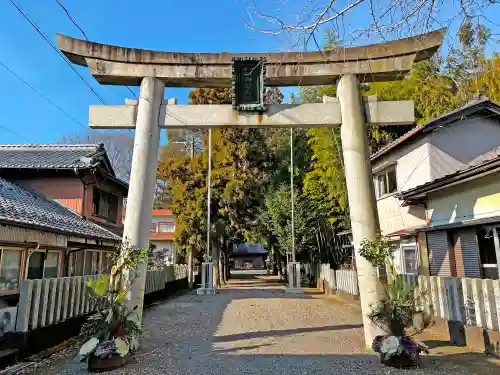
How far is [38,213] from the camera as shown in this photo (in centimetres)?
1002

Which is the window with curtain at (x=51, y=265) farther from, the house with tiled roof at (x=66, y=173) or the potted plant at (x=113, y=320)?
the potted plant at (x=113, y=320)

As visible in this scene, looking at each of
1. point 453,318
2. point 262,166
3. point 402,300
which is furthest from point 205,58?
point 262,166

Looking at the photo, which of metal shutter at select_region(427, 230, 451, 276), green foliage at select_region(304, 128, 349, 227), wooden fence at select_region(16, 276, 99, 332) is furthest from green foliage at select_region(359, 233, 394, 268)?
green foliage at select_region(304, 128, 349, 227)

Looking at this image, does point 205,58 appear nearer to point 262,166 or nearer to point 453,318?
point 453,318

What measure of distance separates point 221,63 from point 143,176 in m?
2.57

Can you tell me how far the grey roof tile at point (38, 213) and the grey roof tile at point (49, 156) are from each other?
132 centimetres

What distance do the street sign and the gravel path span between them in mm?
4228

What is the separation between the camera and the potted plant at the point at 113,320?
5129mm

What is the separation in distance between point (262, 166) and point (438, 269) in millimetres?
14044

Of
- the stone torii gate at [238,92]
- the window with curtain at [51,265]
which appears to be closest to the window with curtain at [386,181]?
the stone torii gate at [238,92]

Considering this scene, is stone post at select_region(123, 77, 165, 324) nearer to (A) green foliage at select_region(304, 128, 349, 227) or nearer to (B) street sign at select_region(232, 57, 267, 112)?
A: (B) street sign at select_region(232, 57, 267, 112)

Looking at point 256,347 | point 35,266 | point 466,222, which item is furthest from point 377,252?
point 35,266

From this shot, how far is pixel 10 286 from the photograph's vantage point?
8.48 metres

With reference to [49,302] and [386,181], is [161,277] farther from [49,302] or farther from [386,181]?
[386,181]
